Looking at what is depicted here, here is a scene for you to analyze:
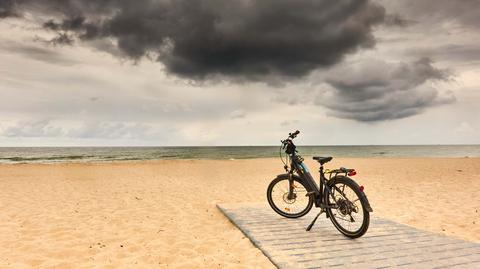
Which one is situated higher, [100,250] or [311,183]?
[311,183]

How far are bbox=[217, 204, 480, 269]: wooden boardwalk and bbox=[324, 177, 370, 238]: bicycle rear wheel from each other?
0.18 metres

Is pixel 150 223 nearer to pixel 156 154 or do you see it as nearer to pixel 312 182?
pixel 312 182

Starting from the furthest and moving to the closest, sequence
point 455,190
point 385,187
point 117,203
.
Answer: point 385,187, point 455,190, point 117,203

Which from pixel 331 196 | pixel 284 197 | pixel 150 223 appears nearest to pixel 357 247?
pixel 331 196

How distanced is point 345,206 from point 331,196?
0.37m

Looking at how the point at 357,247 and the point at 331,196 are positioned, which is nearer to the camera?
the point at 357,247

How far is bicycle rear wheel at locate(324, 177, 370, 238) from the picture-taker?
5.21m

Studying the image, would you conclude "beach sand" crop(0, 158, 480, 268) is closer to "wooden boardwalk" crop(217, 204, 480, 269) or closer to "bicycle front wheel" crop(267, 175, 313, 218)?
"wooden boardwalk" crop(217, 204, 480, 269)

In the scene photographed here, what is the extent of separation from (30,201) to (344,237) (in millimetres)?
9661

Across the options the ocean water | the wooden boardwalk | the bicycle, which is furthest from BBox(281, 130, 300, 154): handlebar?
the ocean water

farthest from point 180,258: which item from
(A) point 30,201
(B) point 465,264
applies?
(A) point 30,201

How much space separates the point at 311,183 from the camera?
6.26 m

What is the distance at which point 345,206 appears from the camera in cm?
541

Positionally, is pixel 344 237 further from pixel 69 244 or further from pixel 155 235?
pixel 69 244
